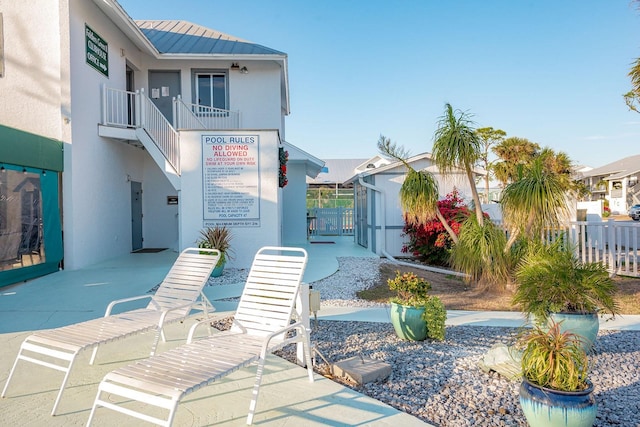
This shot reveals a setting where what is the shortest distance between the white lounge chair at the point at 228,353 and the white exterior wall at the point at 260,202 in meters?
6.06

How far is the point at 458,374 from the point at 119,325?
327 cm

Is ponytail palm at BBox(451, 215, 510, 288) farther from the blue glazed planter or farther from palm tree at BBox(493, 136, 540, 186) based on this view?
palm tree at BBox(493, 136, 540, 186)

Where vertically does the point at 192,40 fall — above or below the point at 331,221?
above

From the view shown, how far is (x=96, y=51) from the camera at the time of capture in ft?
37.7

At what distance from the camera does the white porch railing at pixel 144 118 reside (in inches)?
452

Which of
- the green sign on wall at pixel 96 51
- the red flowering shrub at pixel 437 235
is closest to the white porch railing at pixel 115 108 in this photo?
the green sign on wall at pixel 96 51

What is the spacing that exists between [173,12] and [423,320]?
60.0 feet

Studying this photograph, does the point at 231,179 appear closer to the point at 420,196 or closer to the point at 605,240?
the point at 420,196

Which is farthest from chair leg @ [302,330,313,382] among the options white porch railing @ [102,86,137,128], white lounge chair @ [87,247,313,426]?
white porch railing @ [102,86,137,128]

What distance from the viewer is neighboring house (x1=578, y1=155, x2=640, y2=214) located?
40312 mm

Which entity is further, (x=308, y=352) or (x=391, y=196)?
(x=391, y=196)

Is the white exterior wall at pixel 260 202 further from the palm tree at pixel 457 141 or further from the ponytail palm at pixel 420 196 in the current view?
the palm tree at pixel 457 141

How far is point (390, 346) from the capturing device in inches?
190

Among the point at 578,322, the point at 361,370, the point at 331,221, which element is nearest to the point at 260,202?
the point at 361,370
